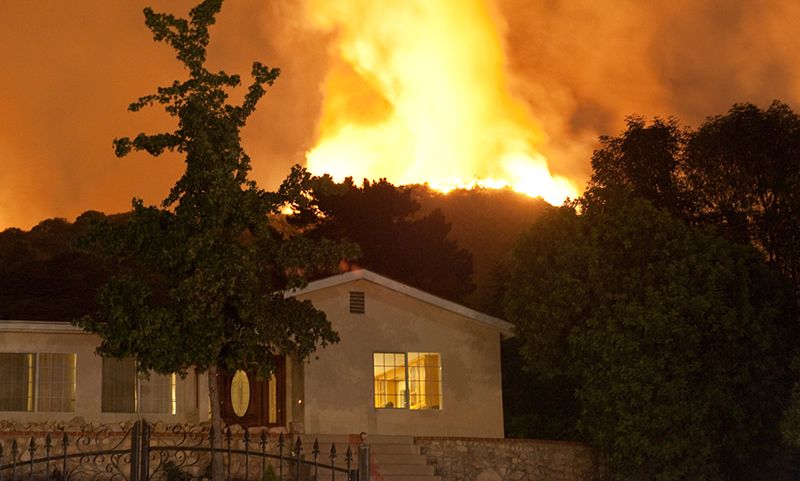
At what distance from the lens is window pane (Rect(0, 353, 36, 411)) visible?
1048 inches

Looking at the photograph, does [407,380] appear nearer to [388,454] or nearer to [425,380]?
[425,380]

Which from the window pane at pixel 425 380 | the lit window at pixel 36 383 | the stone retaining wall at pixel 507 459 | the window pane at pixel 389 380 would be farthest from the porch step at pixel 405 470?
the lit window at pixel 36 383

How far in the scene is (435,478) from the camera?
2553 cm

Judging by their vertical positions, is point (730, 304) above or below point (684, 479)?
above

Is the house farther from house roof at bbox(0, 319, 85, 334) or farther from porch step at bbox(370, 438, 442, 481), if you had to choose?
porch step at bbox(370, 438, 442, 481)

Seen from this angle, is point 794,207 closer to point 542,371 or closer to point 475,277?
point 542,371

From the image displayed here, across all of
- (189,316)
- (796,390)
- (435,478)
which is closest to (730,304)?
(796,390)

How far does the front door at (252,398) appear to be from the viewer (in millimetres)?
28953

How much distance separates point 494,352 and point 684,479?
556 centimetres

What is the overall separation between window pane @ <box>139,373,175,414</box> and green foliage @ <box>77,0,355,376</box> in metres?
5.54

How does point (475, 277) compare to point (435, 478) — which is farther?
point (475, 277)

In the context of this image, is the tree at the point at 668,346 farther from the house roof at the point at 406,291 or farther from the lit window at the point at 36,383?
the lit window at the point at 36,383

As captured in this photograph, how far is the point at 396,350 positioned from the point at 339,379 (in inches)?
61.8

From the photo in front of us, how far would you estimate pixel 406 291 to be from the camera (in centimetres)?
2880
